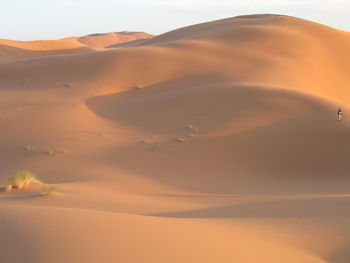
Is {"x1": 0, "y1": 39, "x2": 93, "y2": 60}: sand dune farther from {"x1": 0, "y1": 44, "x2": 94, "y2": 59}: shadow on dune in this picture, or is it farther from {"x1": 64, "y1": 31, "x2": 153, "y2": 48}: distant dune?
{"x1": 64, "y1": 31, "x2": 153, "y2": 48}: distant dune

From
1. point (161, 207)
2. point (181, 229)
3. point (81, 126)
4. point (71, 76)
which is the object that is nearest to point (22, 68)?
point (71, 76)

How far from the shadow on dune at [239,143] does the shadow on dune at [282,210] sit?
2.95 meters

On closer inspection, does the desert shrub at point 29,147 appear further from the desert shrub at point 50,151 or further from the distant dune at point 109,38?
the distant dune at point 109,38

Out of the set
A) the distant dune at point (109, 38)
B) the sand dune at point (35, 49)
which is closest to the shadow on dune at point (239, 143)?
the sand dune at point (35, 49)

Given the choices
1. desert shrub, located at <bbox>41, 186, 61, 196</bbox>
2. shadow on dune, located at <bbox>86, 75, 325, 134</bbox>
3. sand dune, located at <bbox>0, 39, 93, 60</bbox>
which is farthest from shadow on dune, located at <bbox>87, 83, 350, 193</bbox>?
sand dune, located at <bbox>0, 39, 93, 60</bbox>

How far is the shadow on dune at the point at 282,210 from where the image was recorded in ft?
20.8

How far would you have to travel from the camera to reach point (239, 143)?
1320 cm

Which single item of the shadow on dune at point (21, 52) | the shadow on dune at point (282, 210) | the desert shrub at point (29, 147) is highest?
the shadow on dune at point (21, 52)

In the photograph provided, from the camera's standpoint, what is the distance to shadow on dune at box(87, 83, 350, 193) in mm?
11341

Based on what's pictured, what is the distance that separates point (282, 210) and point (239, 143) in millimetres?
6548

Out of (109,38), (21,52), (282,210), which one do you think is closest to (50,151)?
(282,210)

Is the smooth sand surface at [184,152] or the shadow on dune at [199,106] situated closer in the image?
the smooth sand surface at [184,152]

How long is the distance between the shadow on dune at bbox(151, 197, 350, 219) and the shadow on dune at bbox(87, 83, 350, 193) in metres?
2.95

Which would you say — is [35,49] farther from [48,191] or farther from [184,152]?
[48,191]
